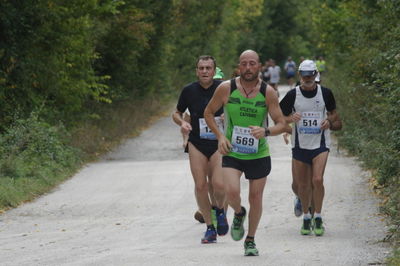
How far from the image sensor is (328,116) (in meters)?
11.3

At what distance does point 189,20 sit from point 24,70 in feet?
81.7

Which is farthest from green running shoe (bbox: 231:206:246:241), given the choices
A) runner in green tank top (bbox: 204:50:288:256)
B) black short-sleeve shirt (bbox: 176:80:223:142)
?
black short-sleeve shirt (bbox: 176:80:223:142)

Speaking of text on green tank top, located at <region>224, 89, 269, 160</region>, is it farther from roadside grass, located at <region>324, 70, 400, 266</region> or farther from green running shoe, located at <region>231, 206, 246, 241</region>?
roadside grass, located at <region>324, 70, 400, 266</region>

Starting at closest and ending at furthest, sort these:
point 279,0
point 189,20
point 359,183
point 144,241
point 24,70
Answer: point 144,241 < point 359,183 < point 24,70 < point 189,20 < point 279,0

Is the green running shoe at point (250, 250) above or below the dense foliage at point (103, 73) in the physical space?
below

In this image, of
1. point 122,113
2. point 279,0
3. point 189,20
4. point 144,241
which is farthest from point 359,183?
point 279,0

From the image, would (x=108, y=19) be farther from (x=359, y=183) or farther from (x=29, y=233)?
(x=29, y=233)

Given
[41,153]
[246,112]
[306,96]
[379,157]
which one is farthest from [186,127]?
[41,153]

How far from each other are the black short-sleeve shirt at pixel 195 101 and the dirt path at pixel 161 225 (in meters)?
1.35

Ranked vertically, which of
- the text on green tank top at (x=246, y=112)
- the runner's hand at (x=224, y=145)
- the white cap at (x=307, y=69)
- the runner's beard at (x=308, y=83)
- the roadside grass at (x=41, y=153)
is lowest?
the roadside grass at (x=41, y=153)

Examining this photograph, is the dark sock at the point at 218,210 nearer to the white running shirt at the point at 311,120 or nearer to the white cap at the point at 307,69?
the white running shirt at the point at 311,120

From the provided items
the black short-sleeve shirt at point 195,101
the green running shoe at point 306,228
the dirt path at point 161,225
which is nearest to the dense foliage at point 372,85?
the dirt path at point 161,225

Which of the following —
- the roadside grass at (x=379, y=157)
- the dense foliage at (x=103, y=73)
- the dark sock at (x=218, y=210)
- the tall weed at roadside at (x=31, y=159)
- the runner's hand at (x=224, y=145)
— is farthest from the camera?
the tall weed at roadside at (x=31, y=159)

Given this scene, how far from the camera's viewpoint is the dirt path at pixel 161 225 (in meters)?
9.49
